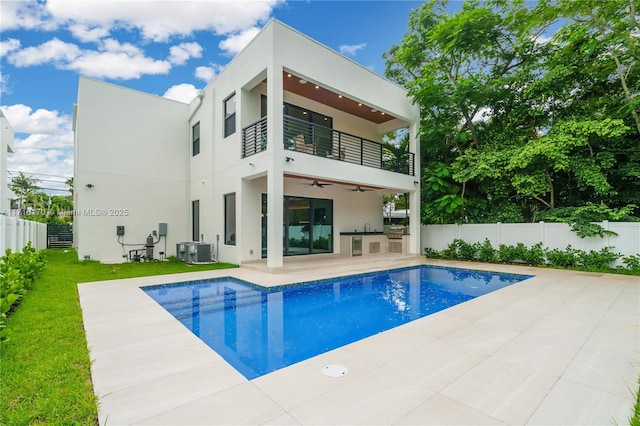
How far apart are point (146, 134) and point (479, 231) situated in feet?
44.9

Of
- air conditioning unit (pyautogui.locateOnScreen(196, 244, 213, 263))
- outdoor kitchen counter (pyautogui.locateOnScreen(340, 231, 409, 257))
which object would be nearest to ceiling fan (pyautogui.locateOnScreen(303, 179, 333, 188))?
outdoor kitchen counter (pyautogui.locateOnScreen(340, 231, 409, 257))

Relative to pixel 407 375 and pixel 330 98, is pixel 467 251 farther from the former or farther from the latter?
pixel 407 375

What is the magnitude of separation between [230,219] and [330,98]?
221 inches

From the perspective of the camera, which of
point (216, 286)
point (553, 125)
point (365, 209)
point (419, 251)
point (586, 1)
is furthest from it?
point (365, 209)

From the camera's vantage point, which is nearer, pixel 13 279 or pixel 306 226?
pixel 13 279

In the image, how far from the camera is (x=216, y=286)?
24.0ft

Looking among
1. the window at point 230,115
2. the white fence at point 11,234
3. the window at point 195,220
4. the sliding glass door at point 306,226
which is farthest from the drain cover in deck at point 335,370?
the window at point 195,220

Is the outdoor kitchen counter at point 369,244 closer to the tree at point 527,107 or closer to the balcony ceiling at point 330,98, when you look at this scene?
the tree at point 527,107

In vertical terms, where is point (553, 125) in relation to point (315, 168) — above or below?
above

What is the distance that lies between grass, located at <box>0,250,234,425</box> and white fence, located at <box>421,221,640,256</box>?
12071 mm

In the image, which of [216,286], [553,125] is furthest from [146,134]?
[553,125]

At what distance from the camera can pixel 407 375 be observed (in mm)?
2852

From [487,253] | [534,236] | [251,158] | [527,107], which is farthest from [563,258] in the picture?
[251,158]

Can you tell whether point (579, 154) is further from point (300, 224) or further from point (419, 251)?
point (300, 224)
